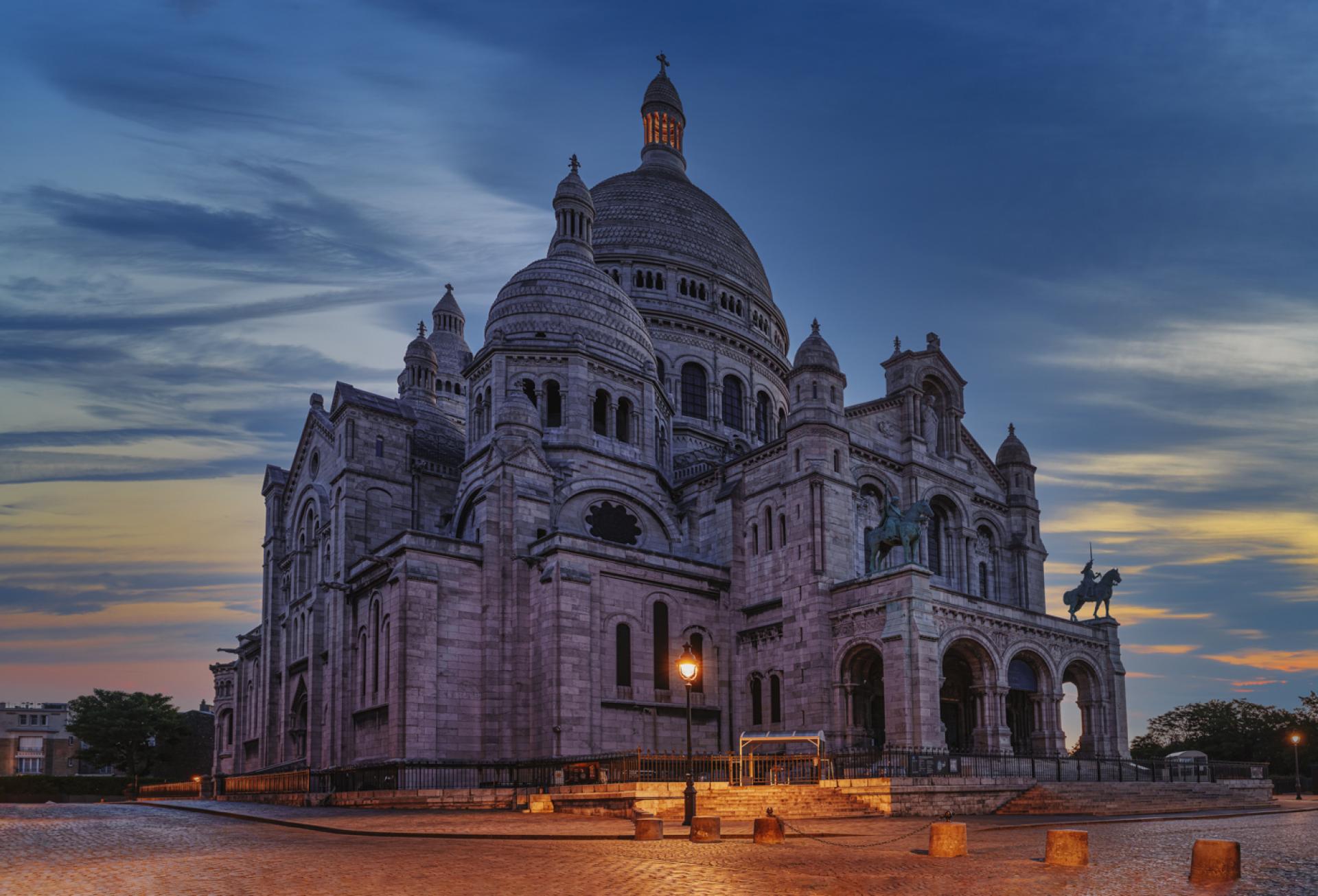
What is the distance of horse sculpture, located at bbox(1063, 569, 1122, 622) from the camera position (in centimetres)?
4809

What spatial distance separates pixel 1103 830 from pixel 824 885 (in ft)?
44.2

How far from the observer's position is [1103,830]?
81.0 feet

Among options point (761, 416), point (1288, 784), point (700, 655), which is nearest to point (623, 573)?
point (700, 655)

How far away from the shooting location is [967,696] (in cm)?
4575

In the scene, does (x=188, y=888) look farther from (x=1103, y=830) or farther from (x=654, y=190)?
(x=654, y=190)

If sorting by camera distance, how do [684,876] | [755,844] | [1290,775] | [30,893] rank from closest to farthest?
[30,893] < [684,876] < [755,844] < [1290,775]

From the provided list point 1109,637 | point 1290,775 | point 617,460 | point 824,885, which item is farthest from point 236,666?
point 1290,775

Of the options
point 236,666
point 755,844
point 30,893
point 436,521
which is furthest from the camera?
point 236,666

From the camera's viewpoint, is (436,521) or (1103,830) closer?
(1103,830)

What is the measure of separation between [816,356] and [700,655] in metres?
13.9

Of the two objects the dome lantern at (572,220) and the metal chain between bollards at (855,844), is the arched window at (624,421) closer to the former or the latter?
the dome lantern at (572,220)

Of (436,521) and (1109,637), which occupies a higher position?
(436,521)

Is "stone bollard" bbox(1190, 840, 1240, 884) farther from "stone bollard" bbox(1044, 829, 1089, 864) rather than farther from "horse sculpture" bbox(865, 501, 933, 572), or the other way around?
"horse sculpture" bbox(865, 501, 933, 572)

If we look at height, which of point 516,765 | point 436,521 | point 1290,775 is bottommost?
point 1290,775
